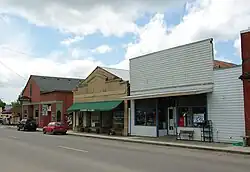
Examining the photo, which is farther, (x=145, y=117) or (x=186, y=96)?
(x=145, y=117)

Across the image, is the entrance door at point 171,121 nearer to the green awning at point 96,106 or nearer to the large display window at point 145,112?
the large display window at point 145,112

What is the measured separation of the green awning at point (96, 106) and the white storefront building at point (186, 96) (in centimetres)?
204

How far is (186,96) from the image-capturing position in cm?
2478

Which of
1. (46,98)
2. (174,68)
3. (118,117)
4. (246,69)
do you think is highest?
(174,68)

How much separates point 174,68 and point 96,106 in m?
11.1

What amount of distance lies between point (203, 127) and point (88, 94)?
17282mm

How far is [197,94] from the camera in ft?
77.5

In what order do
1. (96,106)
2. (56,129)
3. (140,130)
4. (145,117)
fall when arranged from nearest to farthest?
1. (145,117)
2. (140,130)
3. (96,106)
4. (56,129)

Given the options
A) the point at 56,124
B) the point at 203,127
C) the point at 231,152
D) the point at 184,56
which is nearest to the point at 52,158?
the point at 231,152

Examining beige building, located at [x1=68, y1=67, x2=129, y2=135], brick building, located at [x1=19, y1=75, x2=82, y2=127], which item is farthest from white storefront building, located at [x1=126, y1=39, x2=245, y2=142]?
brick building, located at [x1=19, y1=75, x2=82, y2=127]

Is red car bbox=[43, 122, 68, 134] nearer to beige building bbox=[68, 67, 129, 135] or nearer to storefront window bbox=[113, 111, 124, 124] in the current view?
beige building bbox=[68, 67, 129, 135]

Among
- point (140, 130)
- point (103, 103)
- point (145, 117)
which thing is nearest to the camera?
point (145, 117)

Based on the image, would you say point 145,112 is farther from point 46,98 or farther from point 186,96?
point 46,98

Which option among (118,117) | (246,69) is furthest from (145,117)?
(246,69)
